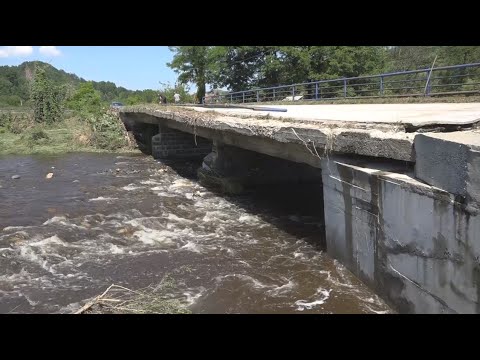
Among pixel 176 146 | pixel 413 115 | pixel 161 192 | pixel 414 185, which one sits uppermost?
pixel 413 115

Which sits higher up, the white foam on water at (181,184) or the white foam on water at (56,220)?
the white foam on water at (56,220)

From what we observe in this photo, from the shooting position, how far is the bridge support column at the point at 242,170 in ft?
47.1

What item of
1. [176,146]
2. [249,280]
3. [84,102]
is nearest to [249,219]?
[249,280]

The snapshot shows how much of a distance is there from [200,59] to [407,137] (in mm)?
45833

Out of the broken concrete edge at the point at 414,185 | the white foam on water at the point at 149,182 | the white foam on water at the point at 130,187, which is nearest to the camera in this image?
the broken concrete edge at the point at 414,185

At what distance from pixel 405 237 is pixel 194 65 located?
1859 inches

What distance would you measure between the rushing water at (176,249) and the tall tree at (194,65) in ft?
117

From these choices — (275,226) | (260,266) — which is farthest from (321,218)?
(260,266)

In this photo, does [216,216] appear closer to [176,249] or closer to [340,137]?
[176,249]

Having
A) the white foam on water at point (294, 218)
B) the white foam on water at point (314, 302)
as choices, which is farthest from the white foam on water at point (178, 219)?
the white foam on water at point (314, 302)

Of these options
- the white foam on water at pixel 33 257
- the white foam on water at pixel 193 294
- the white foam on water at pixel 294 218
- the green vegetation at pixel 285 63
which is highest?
the green vegetation at pixel 285 63

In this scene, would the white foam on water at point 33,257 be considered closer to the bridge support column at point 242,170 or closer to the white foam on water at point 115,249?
the white foam on water at point 115,249

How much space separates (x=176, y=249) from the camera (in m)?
8.98

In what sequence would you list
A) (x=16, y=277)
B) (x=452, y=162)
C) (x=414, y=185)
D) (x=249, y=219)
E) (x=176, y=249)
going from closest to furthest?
(x=452, y=162), (x=414, y=185), (x=16, y=277), (x=176, y=249), (x=249, y=219)
